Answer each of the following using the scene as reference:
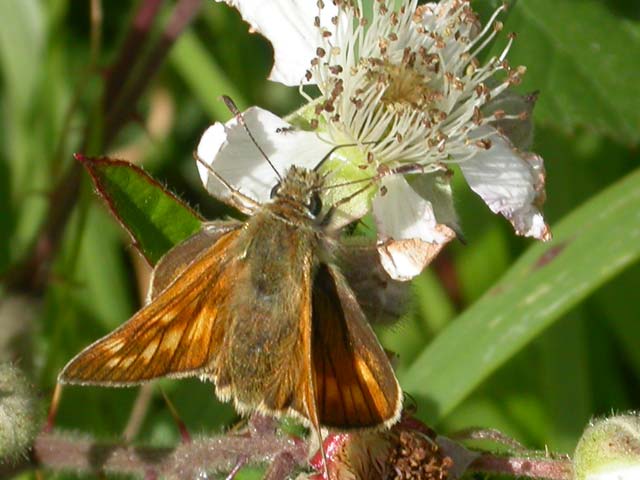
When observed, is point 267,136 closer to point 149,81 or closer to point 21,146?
point 149,81

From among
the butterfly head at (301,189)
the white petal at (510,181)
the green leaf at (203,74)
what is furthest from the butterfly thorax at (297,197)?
the green leaf at (203,74)

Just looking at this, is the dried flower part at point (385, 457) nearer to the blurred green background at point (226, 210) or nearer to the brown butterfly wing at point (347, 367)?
the brown butterfly wing at point (347, 367)

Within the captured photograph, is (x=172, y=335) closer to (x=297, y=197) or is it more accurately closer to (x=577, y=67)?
(x=297, y=197)

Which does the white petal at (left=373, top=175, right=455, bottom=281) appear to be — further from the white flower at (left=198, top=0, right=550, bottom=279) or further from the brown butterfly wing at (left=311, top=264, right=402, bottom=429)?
the brown butterfly wing at (left=311, top=264, right=402, bottom=429)

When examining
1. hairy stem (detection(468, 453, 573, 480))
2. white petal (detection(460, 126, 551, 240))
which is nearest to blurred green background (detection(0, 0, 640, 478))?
white petal (detection(460, 126, 551, 240))

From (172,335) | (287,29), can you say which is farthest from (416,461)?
(287,29)

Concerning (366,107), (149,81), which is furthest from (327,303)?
(149,81)
